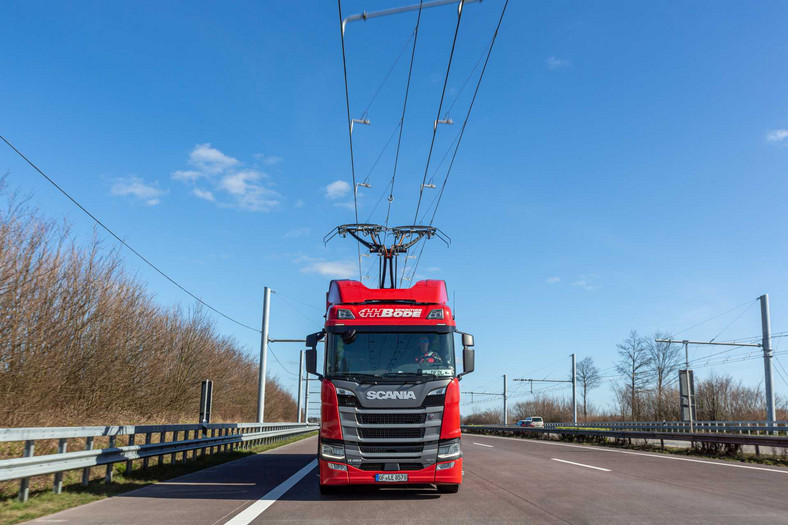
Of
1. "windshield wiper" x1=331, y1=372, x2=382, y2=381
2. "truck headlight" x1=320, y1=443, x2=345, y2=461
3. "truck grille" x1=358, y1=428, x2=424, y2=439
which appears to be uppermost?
"windshield wiper" x1=331, y1=372, x2=382, y2=381

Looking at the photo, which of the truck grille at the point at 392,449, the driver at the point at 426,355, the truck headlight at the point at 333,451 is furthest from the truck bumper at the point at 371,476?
the driver at the point at 426,355

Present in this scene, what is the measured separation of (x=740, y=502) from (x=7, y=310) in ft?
51.9

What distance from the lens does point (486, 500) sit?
9.24 metres

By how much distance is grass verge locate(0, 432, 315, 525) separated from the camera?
774 centimetres

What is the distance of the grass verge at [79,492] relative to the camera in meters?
7.74

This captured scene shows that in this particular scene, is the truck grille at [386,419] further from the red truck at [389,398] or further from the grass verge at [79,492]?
the grass verge at [79,492]

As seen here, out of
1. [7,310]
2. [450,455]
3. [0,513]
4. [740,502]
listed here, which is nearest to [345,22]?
[450,455]

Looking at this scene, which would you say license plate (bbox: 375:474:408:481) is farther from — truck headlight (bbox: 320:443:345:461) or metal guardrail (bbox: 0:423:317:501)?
metal guardrail (bbox: 0:423:317:501)

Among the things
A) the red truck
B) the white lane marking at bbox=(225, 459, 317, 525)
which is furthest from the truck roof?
the white lane marking at bbox=(225, 459, 317, 525)

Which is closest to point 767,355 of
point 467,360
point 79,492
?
point 467,360

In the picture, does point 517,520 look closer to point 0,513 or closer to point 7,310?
point 0,513

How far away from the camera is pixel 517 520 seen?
741cm

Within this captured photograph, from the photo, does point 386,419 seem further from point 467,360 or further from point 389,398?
point 467,360

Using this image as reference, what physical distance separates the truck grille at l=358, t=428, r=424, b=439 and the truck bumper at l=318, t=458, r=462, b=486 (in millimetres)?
504
